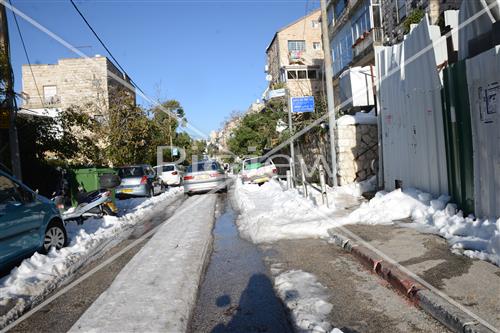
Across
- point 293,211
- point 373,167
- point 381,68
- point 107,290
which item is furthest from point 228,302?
point 373,167

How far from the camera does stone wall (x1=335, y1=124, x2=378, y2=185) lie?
44.2ft

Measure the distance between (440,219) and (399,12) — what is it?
604 inches

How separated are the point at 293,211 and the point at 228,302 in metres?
5.77

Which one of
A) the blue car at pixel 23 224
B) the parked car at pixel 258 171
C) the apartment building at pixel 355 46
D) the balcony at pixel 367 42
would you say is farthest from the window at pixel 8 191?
the balcony at pixel 367 42

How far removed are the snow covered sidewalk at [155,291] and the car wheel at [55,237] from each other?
1635mm

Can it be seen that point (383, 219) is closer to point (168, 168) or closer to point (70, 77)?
point (168, 168)

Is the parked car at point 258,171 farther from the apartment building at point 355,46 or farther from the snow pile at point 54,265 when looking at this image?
the snow pile at point 54,265

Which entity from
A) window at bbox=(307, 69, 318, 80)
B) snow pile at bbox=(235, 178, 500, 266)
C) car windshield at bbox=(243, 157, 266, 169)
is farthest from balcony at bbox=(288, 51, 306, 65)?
snow pile at bbox=(235, 178, 500, 266)

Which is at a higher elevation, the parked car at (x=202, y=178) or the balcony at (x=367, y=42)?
the balcony at (x=367, y=42)

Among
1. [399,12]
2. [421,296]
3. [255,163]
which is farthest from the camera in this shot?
[255,163]

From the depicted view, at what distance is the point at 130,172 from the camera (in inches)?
708

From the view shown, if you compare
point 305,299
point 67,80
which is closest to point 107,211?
point 305,299

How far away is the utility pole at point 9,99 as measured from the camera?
31.0ft

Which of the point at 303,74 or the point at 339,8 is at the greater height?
the point at 339,8
